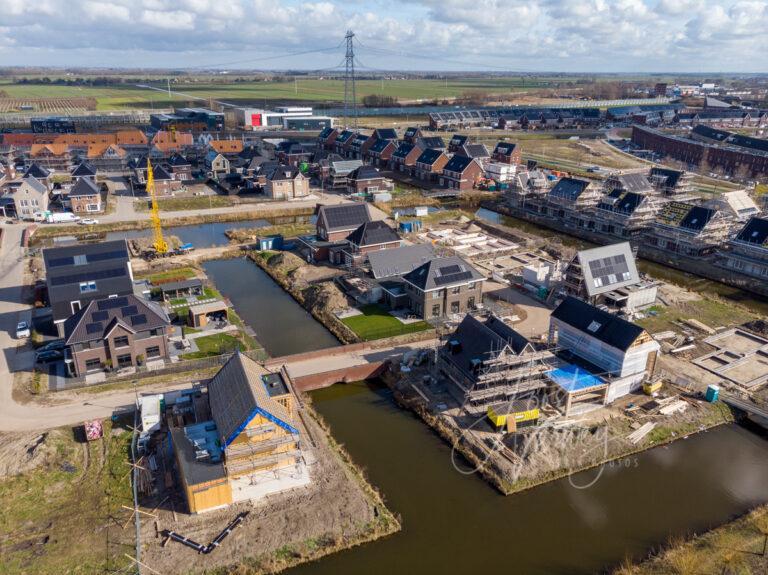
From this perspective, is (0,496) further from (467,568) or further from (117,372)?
(467,568)

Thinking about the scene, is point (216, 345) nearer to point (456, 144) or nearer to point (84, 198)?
point (84, 198)

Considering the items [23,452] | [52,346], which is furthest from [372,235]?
[23,452]

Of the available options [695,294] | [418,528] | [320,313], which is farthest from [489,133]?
[418,528]

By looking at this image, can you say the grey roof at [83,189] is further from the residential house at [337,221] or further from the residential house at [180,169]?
the residential house at [337,221]

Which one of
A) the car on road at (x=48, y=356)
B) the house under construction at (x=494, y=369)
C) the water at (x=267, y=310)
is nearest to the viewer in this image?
the house under construction at (x=494, y=369)

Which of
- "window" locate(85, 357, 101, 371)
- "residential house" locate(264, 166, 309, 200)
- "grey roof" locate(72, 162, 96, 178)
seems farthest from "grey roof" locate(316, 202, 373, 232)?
"grey roof" locate(72, 162, 96, 178)

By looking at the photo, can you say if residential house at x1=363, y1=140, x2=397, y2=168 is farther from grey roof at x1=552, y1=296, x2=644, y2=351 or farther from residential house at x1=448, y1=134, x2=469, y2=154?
grey roof at x1=552, y1=296, x2=644, y2=351

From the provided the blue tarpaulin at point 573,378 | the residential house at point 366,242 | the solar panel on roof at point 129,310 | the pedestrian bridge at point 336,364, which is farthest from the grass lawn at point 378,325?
the solar panel on roof at point 129,310
